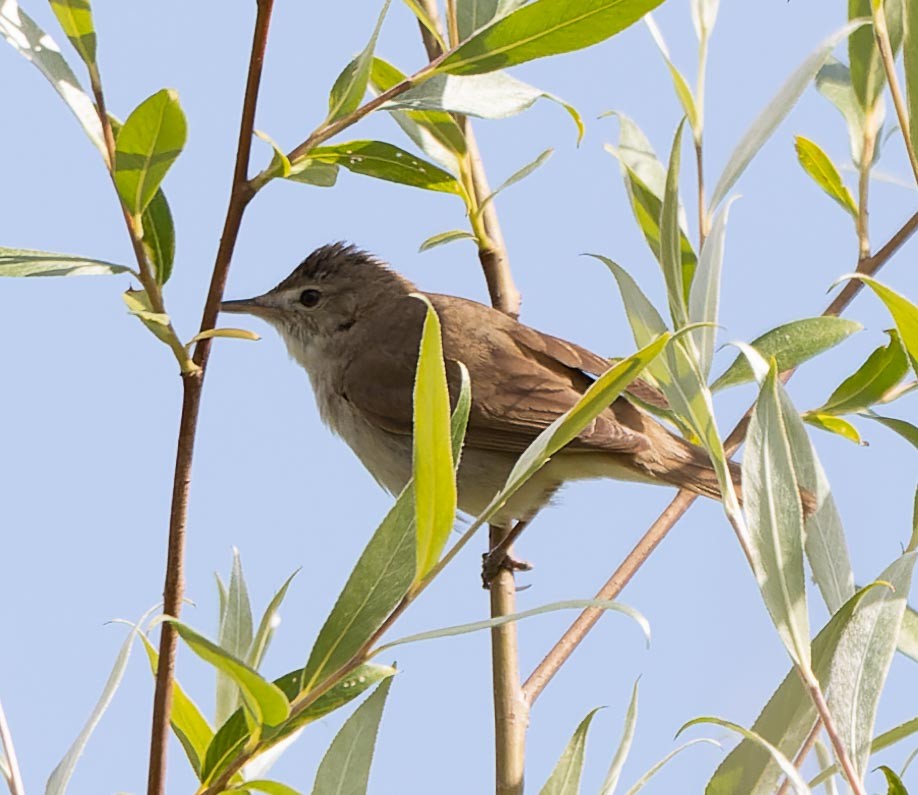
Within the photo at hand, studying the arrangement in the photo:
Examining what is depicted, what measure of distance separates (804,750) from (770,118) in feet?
2.45

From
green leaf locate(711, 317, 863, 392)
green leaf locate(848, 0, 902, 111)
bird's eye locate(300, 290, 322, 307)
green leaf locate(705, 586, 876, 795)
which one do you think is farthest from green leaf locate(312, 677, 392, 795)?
bird's eye locate(300, 290, 322, 307)

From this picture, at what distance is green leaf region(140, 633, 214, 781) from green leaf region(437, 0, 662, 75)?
0.77 metres

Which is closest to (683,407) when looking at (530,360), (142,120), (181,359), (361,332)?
(181,359)

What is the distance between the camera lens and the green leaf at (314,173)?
1.53 metres

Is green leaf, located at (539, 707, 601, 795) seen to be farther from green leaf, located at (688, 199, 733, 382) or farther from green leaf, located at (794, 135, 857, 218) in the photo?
green leaf, located at (794, 135, 857, 218)

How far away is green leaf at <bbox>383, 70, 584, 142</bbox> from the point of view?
1586mm

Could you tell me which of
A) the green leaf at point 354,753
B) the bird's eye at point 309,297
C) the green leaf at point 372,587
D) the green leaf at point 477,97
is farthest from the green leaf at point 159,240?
the bird's eye at point 309,297

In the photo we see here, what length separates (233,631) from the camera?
1859mm

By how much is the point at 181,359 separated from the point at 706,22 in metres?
1.03

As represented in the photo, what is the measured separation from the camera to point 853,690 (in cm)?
134

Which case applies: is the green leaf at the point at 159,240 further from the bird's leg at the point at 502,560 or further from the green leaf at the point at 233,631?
the bird's leg at the point at 502,560

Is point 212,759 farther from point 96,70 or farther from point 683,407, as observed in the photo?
point 96,70

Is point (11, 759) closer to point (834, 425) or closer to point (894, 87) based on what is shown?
point (894, 87)

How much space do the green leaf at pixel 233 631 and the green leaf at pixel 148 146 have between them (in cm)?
62
